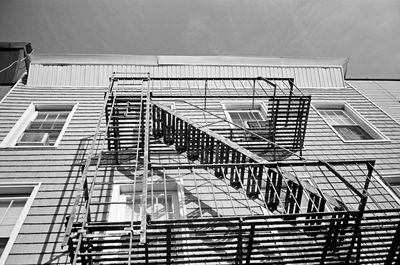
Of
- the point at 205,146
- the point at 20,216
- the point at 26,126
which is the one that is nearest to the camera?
the point at 20,216

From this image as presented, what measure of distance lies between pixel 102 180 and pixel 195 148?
2506 mm

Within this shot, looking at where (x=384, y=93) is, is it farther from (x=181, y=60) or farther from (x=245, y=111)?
(x=181, y=60)

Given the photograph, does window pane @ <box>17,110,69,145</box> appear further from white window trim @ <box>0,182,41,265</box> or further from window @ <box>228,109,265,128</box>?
window @ <box>228,109,265,128</box>

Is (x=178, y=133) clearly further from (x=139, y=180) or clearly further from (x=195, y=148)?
(x=139, y=180)

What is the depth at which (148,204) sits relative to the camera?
827 cm

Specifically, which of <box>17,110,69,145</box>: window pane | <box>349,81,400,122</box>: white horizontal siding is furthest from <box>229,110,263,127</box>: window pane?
<box>17,110,69,145</box>: window pane

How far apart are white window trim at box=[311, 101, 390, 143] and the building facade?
0.17 ft

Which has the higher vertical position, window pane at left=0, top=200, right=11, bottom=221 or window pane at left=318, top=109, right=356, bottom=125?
window pane at left=318, top=109, right=356, bottom=125

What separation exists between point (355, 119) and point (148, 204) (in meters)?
8.93

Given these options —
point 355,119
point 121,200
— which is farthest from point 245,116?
point 121,200

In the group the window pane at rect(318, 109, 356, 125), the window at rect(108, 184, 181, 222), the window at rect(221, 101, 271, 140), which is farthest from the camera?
the window pane at rect(318, 109, 356, 125)

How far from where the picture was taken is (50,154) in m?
9.87

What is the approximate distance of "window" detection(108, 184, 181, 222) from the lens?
795 cm

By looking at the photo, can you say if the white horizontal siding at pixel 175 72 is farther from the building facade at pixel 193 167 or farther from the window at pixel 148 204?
the window at pixel 148 204
